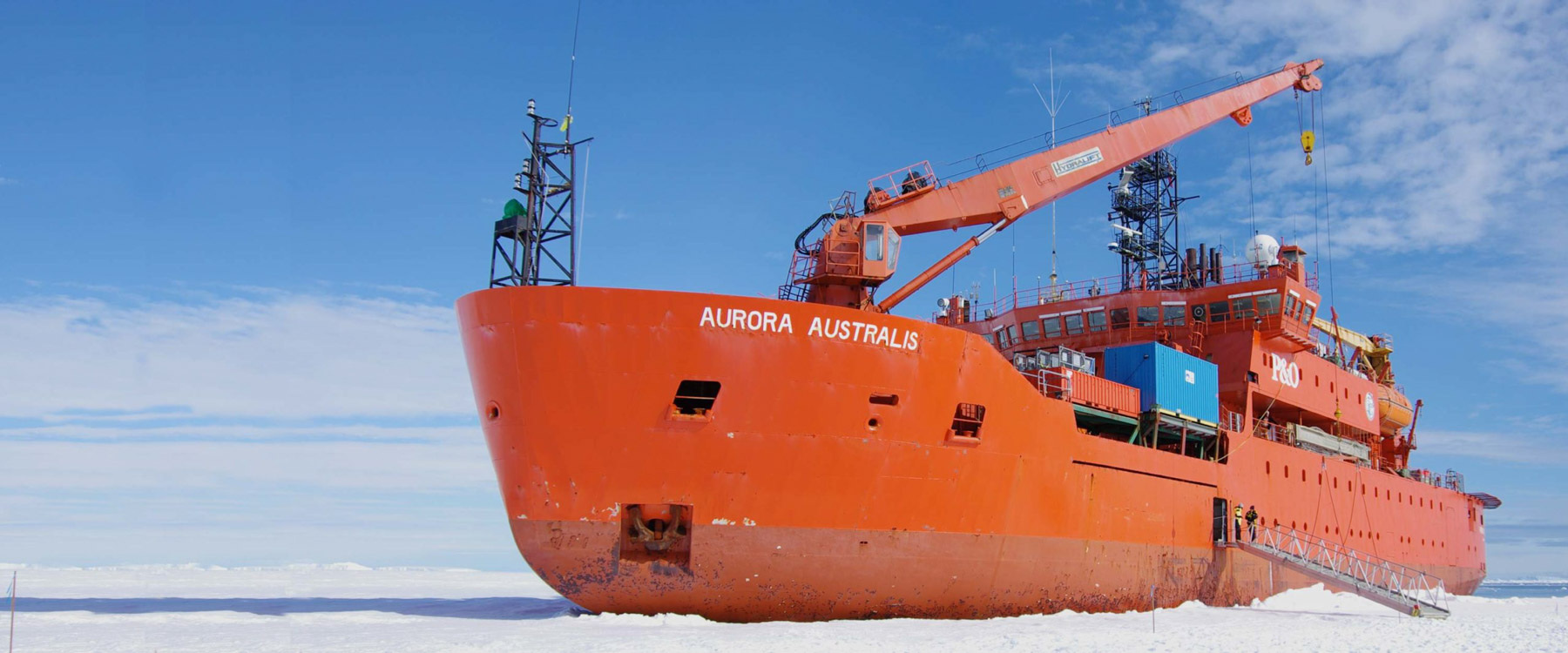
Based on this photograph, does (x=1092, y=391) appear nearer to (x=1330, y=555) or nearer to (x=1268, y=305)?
(x=1268, y=305)

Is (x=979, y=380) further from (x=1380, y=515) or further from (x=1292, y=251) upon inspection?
(x=1380, y=515)

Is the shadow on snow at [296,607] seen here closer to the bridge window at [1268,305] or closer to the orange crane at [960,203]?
the orange crane at [960,203]

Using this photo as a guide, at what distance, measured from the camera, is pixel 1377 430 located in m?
36.3

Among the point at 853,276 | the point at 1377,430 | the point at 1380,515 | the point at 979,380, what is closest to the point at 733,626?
the point at 979,380

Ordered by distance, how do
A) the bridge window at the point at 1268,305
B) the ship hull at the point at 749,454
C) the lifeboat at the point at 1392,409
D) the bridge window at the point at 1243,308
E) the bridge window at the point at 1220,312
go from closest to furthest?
the ship hull at the point at 749,454
the bridge window at the point at 1268,305
the bridge window at the point at 1243,308
the bridge window at the point at 1220,312
the lifeboat at the point at 1392,409

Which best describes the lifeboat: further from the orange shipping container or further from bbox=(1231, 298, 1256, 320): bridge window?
the orange shipping container

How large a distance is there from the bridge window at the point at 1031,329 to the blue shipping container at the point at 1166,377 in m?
4.61

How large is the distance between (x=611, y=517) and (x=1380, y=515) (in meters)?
26.7

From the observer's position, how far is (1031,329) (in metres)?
29.8

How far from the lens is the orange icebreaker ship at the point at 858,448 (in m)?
16.2

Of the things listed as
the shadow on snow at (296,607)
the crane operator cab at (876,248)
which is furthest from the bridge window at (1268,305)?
the shadow on snow at (296,607)

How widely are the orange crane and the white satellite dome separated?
24.2 feet

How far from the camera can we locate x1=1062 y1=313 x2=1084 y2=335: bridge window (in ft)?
94.7

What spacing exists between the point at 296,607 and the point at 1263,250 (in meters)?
27.6
